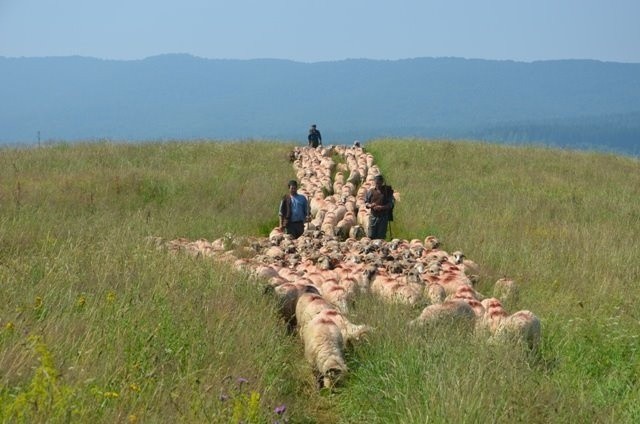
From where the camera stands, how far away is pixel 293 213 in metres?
14.8

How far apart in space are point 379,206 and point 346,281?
515 cm

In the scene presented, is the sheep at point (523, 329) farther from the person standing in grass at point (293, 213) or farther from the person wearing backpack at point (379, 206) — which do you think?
A: the person standing in grass at point (293, 213)

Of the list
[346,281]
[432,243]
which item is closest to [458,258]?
[432,243]

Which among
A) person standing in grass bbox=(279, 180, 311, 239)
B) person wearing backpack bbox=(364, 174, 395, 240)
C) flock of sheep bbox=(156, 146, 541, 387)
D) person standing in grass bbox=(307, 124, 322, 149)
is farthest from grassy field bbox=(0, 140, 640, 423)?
person standing in grass bbox=(307, 124, 322, 149)

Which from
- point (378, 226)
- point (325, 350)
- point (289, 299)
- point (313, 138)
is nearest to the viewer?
point (325, 350)

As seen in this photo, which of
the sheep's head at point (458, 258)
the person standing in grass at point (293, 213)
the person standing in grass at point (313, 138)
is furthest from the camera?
the person standing in grass at point (313, 138)

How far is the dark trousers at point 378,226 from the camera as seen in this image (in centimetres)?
1492

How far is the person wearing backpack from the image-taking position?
1459 centimetres

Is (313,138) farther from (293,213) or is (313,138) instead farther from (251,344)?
(251,344)

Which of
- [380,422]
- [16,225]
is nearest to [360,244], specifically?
[16,225]

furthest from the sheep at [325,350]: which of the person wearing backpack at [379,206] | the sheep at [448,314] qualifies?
the person wearing backpack at [379,206]

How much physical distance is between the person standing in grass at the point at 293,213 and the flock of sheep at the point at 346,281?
224 millimetres

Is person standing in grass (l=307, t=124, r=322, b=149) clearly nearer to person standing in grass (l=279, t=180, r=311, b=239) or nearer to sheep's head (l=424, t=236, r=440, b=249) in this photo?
person standing in grass (l=279, t=180, r=311, b=239)

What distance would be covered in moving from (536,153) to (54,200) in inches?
776
